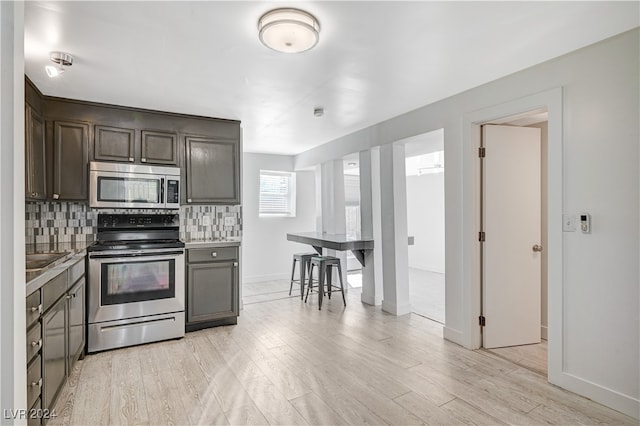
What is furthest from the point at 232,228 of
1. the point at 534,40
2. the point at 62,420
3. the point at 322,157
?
the point at 534,40

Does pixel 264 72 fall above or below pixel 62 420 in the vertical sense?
above

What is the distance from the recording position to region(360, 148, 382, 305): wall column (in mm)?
4680

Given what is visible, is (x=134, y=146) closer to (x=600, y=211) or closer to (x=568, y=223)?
(x=568, y=223)

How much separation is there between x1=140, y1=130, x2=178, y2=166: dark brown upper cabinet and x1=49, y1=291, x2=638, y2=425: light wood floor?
1.89 metres

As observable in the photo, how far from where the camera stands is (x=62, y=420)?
210 centimetres

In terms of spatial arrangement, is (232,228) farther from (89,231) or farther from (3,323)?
(3,323)

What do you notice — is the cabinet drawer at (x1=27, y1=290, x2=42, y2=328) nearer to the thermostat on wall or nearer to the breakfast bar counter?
the breakfast bar counter

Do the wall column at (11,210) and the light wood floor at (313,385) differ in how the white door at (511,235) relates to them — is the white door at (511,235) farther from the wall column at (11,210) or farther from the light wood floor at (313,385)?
the wall column at (11,210)

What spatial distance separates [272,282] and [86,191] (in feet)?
11.4

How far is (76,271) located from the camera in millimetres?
2730

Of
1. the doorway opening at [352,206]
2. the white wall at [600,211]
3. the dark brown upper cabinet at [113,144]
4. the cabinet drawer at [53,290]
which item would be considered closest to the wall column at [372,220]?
the white wall at [600,211]

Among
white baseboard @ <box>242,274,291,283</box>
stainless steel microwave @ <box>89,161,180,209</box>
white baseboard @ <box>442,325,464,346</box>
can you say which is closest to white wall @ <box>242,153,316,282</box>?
white baseboard @ <box>242,274,291,283</box>

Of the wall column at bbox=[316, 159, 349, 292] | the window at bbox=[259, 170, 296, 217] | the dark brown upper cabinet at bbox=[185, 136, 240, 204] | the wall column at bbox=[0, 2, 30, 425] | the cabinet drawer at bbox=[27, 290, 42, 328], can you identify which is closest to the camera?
the wall column at bbox=[0, 2, 30, 425]

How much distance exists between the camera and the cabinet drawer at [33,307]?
5.56ft
